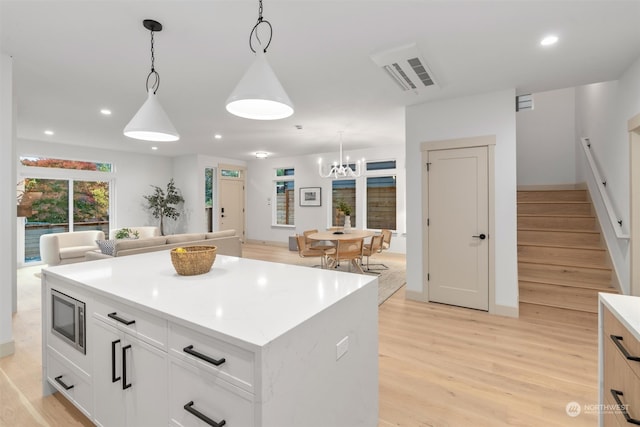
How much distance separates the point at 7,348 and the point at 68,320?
1.55 metres

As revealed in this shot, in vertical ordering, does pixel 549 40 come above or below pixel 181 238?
above

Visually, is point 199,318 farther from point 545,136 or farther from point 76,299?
point 545,136

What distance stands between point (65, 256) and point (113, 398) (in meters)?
5.60

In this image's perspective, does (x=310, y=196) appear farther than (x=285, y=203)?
No

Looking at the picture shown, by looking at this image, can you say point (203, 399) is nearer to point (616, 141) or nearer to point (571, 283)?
point (571, 283)

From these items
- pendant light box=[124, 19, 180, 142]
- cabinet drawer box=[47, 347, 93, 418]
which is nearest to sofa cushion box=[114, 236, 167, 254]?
cabinet drawer box=[47, 347, 93, 418]

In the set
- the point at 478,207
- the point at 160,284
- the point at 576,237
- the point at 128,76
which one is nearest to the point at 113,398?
the point at 160,284

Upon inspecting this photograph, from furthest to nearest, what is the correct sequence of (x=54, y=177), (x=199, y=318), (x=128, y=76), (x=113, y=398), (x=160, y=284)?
(x=54, y=177)
(x=128, y=76)
(x=160, y=284)
(x=113, y=398)
(x=199, y=318)

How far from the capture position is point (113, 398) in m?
1.52

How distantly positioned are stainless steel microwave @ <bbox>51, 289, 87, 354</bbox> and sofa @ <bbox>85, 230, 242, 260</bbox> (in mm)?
2278

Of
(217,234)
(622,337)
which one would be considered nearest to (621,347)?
(622,337)

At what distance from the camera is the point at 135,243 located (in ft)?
14.0

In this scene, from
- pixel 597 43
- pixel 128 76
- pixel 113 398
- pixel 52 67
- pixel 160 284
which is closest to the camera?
pixel 113 398

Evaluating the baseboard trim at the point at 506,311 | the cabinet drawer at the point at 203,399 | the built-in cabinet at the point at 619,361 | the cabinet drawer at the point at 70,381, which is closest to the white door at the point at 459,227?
the baseboard trim at the point at 506,311
